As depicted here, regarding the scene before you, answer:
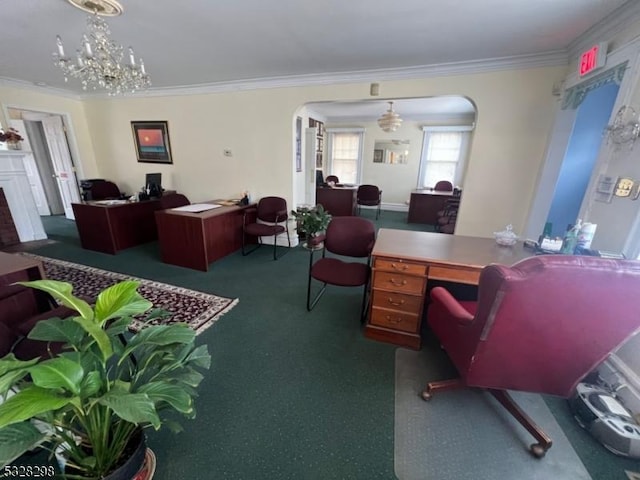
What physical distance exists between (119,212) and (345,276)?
347cm

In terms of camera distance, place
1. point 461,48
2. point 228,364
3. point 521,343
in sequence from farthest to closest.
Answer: point 461,48
point 228,364
point 521,343

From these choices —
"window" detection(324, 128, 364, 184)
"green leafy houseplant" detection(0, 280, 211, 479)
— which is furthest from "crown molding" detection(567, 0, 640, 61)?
"window" detection(324, 128, 364, 184)

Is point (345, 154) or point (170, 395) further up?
point (345, 154)

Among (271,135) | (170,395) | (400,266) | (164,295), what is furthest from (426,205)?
(170,395)

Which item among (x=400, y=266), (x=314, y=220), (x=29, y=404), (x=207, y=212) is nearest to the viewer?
(x=29, y=404)

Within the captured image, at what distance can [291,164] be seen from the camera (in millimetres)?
3832

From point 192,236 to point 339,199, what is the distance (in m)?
3.70

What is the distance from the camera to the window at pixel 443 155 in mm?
6258

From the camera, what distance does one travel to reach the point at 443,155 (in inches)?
257

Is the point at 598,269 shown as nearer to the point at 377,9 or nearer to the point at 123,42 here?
the point at 377,9

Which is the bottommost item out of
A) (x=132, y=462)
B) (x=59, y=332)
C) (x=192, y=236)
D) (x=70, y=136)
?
(x=132, y=462)

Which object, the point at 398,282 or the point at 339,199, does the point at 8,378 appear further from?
the point at 339,199

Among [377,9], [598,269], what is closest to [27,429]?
[598,269]

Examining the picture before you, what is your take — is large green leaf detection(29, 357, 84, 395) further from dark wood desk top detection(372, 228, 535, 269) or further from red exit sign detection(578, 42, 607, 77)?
red exit sign detection(578, 42, 607, 77)
